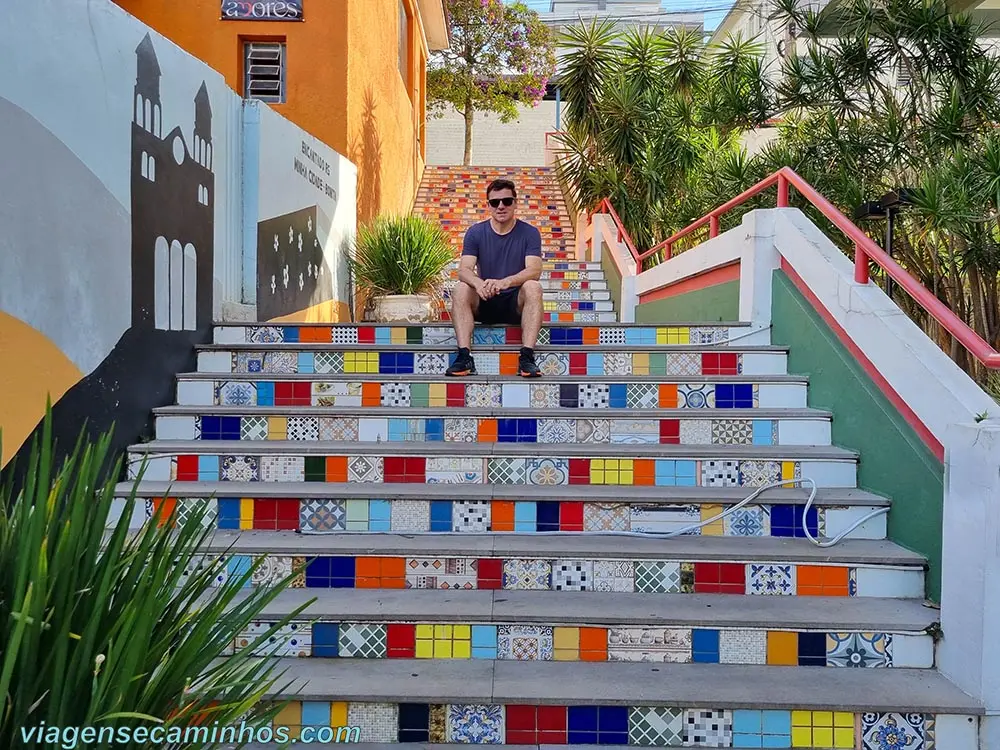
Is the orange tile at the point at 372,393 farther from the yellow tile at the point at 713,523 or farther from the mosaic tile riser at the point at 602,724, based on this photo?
the mosaic tile riser at the point at 602,724

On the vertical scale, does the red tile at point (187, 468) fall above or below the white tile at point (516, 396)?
below

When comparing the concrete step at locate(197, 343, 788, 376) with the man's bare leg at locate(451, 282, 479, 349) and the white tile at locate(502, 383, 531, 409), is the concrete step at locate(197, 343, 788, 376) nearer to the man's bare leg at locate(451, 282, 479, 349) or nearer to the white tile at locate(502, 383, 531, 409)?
the man's bare leg at locate(451, 282, 479, 349)

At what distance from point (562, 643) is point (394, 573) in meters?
0.62

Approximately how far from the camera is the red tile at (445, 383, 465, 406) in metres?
3.62

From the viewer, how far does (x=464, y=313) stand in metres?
3.92

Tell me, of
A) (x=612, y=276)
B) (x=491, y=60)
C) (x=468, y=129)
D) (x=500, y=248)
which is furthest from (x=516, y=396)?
(x=491, y=60)

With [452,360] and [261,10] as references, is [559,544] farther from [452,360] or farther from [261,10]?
[261,10]

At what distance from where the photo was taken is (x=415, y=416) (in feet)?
11.1

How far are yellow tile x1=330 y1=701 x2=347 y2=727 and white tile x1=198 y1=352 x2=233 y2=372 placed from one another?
2079 millimetres

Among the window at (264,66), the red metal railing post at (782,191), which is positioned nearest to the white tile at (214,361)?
the red metal railing post at (782,191)

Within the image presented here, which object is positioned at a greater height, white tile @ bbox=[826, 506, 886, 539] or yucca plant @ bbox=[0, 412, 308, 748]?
yucca plant @ bbox=[0, 412, 308, 748]

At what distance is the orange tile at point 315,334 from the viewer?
164 inches

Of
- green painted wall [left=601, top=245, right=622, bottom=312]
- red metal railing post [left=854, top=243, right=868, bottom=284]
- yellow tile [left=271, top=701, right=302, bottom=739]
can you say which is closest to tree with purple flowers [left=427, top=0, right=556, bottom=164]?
green painted wall [left=601, top=245, right=622, bottom=312]

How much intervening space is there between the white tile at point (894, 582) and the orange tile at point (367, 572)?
1592 mm
